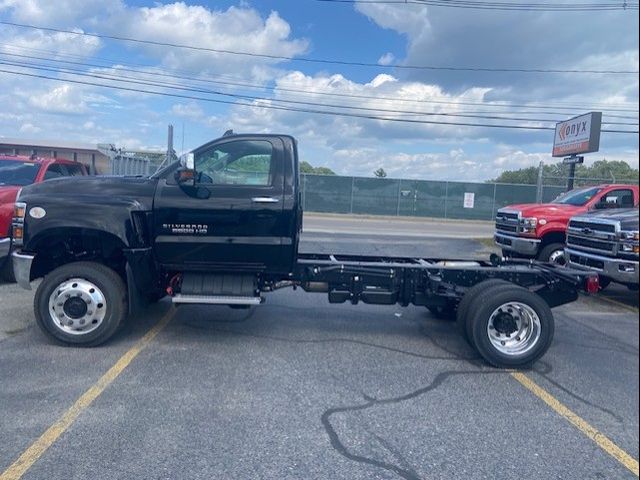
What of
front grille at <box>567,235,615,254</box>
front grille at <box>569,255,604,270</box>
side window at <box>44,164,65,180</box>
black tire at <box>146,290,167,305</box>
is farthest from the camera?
side window at <box>44,164,65,180</box>

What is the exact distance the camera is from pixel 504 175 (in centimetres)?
3741

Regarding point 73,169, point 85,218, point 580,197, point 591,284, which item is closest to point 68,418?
point 85,218

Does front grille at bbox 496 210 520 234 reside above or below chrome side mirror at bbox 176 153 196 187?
below

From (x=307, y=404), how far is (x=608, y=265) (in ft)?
11.9

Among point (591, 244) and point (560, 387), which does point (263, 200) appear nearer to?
point (560, 387)

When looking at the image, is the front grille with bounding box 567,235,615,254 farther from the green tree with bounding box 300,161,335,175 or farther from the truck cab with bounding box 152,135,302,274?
the green tree with bounding box 300,161,335,175

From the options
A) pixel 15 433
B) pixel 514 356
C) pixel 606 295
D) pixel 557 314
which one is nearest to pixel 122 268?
pixel 15 433

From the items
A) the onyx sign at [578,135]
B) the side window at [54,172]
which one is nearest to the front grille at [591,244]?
the side window at [54,172]

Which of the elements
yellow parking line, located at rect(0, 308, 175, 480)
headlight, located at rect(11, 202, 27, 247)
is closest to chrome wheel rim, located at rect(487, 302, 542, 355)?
yellow parking line, located at rect(0, 308, 175, 480)

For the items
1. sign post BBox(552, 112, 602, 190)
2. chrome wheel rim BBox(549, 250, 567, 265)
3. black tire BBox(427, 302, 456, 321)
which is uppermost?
sign post BBox(552, 112, 602, 190)

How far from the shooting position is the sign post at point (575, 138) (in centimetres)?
2003

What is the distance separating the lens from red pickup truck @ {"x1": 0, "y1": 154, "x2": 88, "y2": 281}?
8.42m

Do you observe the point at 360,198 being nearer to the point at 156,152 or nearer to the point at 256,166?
the point at 156,152

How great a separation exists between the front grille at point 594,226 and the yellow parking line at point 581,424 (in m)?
2.71
